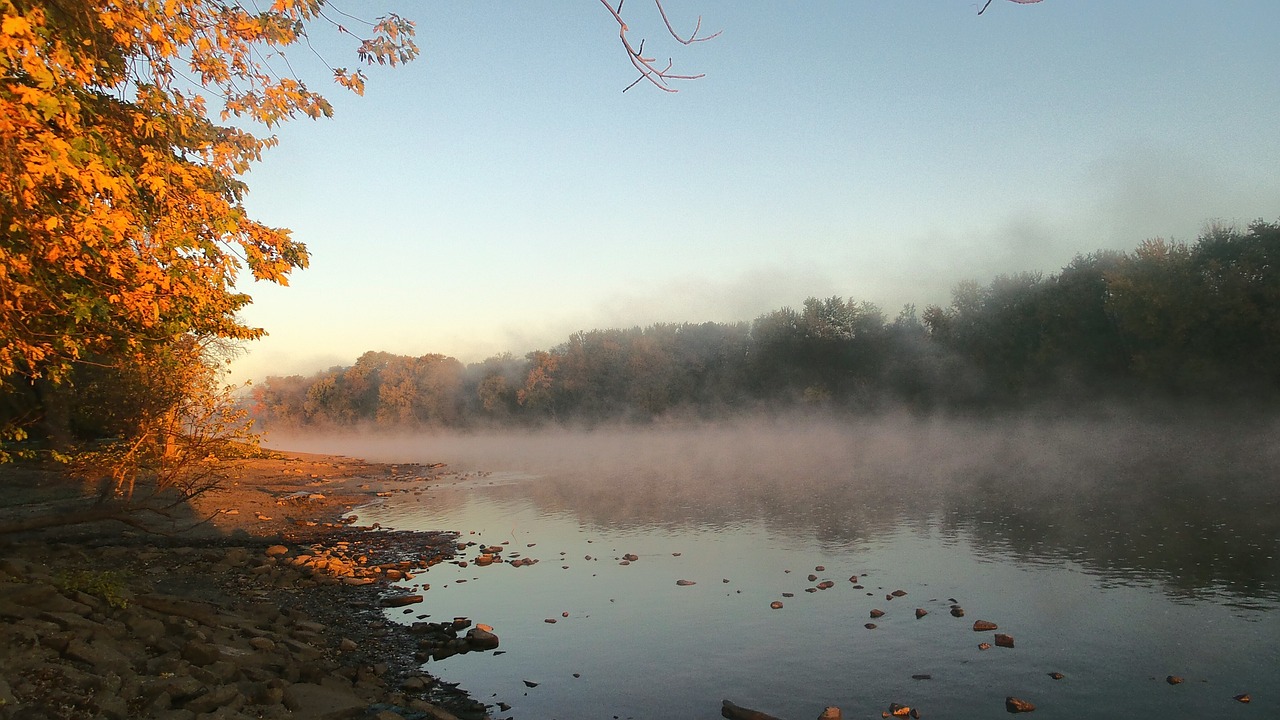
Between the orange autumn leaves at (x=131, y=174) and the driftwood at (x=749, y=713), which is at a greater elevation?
the orange autumn leaves at (x=131, y=174)

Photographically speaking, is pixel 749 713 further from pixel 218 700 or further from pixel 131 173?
pixel 131 173

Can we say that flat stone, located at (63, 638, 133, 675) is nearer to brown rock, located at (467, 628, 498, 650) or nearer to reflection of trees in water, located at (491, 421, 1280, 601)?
brown rock, located at (467, 628, 498, 650)

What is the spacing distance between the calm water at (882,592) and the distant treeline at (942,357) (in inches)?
589

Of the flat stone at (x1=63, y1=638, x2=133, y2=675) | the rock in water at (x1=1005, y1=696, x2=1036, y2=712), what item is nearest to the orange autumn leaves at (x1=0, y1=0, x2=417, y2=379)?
the flat stone at (x1=63, y1=638, x2=133, y2=675)

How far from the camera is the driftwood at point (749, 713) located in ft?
35.9

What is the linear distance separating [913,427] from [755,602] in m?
69.1

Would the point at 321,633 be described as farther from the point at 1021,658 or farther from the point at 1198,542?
the point at 1198,542

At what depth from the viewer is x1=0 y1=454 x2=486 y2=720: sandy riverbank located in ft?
26.9

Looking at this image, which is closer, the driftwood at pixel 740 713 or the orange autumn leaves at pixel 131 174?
the orange autumn leaves at pixel 131 174

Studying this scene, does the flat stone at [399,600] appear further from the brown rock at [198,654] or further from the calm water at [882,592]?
the brown rock at [198,654]

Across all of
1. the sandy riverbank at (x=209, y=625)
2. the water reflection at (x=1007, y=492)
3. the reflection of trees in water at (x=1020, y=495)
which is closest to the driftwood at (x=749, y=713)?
the sandy riverbank at (x=209, y=625)

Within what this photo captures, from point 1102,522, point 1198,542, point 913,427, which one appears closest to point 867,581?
point 1198,542

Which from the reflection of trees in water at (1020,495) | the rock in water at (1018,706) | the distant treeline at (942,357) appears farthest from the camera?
the distant treeline at (942,357)

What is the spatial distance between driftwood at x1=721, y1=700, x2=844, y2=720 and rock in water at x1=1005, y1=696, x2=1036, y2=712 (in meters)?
2.71
